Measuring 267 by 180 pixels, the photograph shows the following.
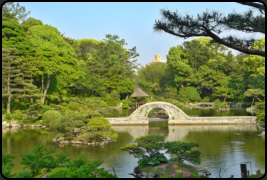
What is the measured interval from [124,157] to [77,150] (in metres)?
2.18

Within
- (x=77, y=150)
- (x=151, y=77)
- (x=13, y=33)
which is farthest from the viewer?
(x=151, y=77)

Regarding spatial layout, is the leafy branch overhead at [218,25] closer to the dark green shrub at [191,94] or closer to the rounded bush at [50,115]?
the rounded bush at [50,115]

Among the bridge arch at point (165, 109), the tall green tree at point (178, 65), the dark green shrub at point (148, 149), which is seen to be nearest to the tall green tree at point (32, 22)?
the tall green tree at point (178, 65)

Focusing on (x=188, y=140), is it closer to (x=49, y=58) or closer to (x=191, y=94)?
(x=49, y=58)

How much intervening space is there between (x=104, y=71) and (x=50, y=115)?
1519 cm

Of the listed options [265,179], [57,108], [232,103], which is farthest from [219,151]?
[232,103]

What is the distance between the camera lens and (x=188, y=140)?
13.0 meters

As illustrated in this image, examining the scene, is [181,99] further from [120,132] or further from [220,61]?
[120,132]

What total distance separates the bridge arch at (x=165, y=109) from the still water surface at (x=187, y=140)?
29.1 inches

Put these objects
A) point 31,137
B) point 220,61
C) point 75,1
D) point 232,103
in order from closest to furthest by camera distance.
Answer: point 75,1
point 31,137
point 232,103
point 220,61

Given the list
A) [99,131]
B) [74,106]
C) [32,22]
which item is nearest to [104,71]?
Result: [32,22]

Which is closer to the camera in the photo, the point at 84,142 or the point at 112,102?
the point at 84,142

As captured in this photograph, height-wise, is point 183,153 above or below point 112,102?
below

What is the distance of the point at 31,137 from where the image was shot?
46.7ft
